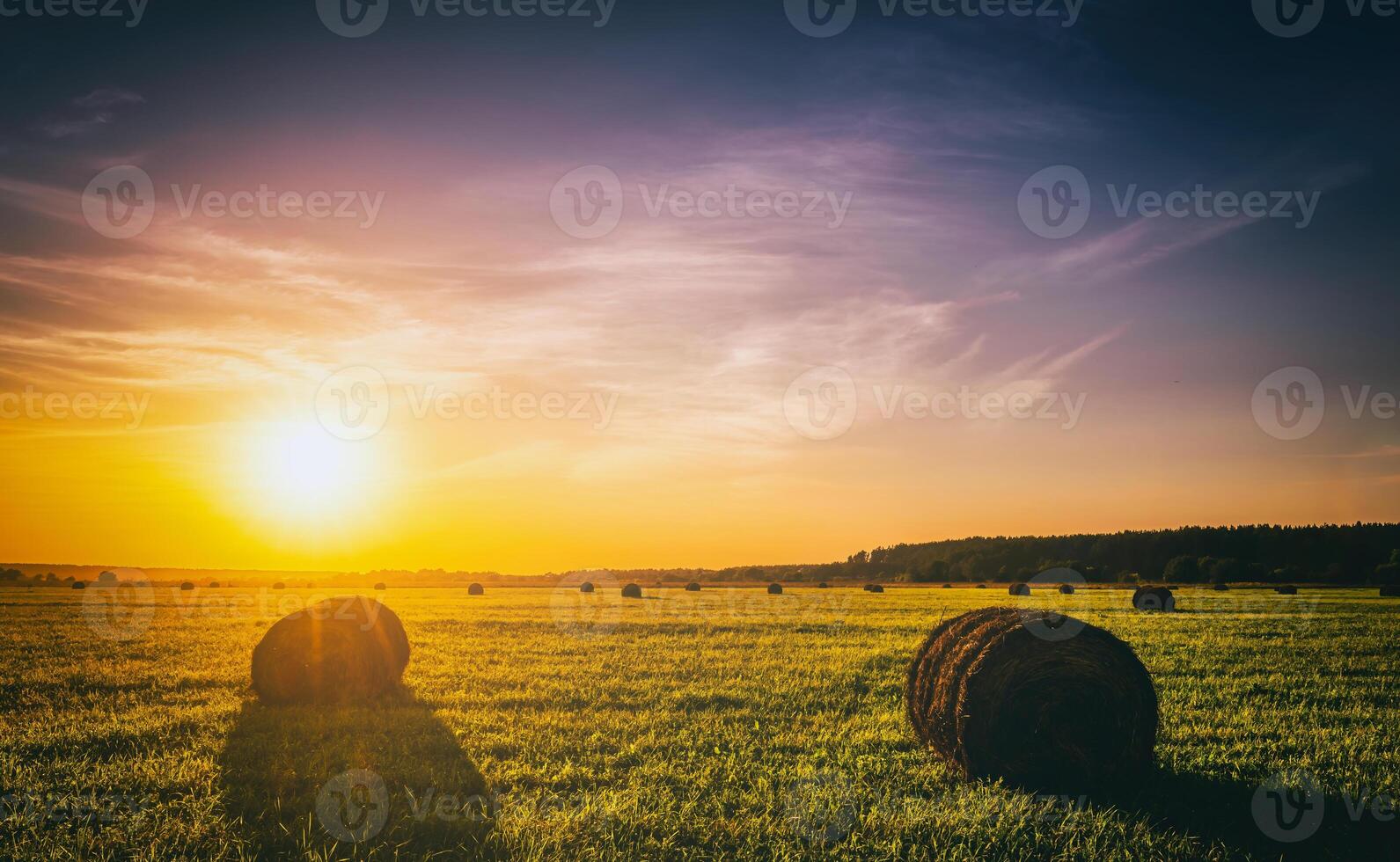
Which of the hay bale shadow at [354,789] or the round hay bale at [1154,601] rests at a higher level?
the hay bale shadow at [354,789]

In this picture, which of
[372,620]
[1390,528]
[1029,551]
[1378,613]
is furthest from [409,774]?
[1390,528]

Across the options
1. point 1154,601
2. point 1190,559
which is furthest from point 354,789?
point 1190,559

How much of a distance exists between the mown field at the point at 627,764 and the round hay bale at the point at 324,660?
23.1 inches

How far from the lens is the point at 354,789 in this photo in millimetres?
7020

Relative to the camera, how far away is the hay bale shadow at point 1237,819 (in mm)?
6285

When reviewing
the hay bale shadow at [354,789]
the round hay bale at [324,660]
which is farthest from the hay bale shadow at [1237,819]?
the round hay bale at [324,660]

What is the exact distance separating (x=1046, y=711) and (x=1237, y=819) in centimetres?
183

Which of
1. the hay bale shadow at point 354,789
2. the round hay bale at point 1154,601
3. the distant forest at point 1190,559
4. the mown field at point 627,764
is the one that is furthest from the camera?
the distant forest at point 1190,559

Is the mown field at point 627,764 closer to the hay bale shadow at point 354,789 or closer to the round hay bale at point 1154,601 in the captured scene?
the hay bale shadow at point 354,789

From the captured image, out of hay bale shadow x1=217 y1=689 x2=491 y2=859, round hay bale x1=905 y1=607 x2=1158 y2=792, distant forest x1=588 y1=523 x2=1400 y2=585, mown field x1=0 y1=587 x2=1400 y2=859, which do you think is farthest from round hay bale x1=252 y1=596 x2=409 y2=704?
distant forest x1=588 y1=523 x2=1400 y2=585

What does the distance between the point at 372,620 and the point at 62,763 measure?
218 inches

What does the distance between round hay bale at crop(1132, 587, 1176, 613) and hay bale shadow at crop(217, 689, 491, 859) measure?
34.2 meters

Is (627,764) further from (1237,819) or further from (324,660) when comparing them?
(324,660)

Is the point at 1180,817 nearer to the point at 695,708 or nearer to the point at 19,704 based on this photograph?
the point at 695,708
